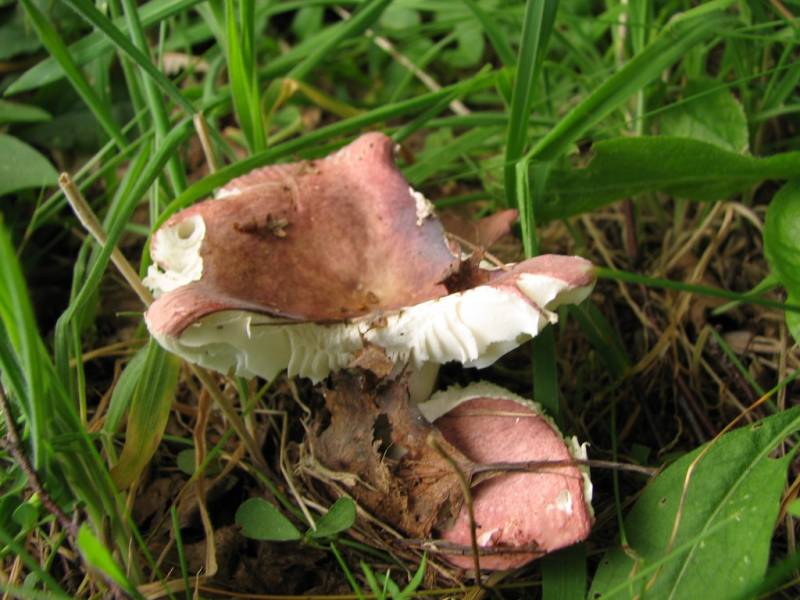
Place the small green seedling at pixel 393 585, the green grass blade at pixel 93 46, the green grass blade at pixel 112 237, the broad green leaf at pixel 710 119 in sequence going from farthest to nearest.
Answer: the broad green leaf at pixel 710 119 → the green grass blade at pixel 93 46 → the green grass blade at pixel 112 237 → the small green seedling at pixel 393 585

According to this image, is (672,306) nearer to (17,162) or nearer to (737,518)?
(737,518)

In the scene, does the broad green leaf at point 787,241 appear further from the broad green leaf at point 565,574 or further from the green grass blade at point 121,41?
the green grass blade at point 121,41

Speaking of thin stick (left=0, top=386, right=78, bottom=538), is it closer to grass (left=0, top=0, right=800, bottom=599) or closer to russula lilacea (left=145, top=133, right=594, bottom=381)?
grass (left=0, top=0, right=800, bottom=599)

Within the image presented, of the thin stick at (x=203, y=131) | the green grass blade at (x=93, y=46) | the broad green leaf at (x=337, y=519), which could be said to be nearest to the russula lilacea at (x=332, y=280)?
the thin stick at (x=203, y=131)

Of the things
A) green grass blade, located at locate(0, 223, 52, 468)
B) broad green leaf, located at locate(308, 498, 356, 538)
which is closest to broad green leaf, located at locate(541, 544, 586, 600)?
broad green leaf, located at locate(308, 498, 356, 538)

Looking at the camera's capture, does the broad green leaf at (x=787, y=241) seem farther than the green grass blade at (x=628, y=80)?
No

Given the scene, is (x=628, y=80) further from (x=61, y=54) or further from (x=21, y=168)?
(x=21, y=168)

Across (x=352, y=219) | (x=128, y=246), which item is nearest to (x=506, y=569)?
(x=352, y=219)
